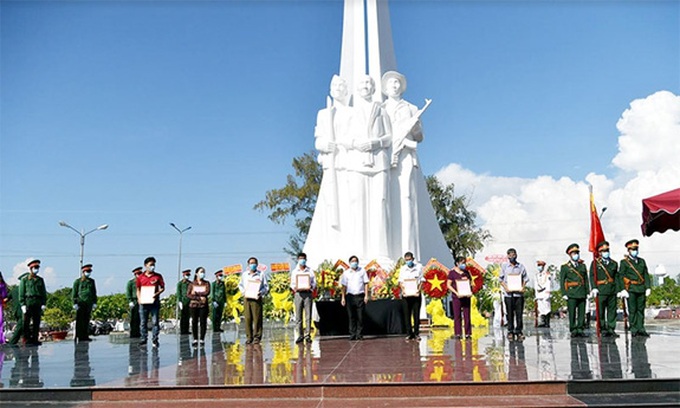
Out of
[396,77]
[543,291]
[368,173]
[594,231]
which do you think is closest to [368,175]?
[368,173]

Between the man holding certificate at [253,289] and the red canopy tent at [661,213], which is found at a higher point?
the red canopy tent at [661,213]

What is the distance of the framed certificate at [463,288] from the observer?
41.9ft

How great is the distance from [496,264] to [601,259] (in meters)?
8.88

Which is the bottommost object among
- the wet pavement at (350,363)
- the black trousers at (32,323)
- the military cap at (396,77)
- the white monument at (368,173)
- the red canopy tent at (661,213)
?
the wet pavement at (350,363)

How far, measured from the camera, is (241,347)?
12148mm

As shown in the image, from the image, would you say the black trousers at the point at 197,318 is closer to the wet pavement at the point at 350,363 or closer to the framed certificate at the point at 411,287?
the wet pavement at the point at 350,363

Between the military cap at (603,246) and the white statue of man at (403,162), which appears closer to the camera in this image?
the military cap at (603,246)

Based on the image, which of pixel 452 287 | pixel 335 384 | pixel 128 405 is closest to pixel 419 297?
pixel 452 287

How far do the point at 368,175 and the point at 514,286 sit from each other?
11.3 m

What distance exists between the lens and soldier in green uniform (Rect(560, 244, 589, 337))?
12930 mm

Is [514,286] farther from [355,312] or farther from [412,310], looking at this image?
[355,312]

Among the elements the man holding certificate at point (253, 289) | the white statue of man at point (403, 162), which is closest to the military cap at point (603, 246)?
the man holding certificate at point (253, 289)

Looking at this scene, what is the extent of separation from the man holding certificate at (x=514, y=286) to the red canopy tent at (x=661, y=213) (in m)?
2.34

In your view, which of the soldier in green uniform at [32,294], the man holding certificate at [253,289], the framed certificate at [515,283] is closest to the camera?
the man holding certificate at [253,289]
